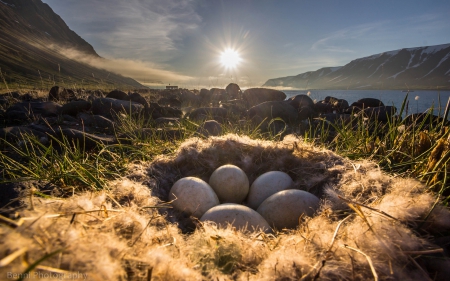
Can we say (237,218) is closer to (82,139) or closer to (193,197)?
(193,197)

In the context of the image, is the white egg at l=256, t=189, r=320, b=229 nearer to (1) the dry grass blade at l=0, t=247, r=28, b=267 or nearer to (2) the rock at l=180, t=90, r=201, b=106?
(1) the dry grass blade at l=0, t=247, r=28, b=267

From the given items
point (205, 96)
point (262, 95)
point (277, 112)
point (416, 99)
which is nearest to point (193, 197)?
point (416, 99)

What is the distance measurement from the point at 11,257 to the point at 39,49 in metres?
109

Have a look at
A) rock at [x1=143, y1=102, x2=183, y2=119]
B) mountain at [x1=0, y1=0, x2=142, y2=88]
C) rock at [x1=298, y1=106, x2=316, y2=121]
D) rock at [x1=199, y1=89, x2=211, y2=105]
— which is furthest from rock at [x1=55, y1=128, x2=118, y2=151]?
mountain at [x1=0, y1=0, x2=142, y2=88]

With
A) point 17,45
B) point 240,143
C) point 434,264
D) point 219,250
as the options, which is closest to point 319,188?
point 240,143

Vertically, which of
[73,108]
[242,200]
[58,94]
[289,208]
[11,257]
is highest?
[58,94]

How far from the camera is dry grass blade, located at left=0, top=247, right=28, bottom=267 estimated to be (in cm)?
64

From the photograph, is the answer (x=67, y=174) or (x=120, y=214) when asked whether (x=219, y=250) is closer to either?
(x=120, y=214)

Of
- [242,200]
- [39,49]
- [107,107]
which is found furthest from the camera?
[39,49]

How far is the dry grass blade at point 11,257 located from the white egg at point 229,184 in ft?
6.71

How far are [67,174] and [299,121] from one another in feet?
25.0

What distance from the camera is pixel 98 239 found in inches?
37.5

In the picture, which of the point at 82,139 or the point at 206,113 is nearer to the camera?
the point at 82,139

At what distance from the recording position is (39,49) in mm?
86188
